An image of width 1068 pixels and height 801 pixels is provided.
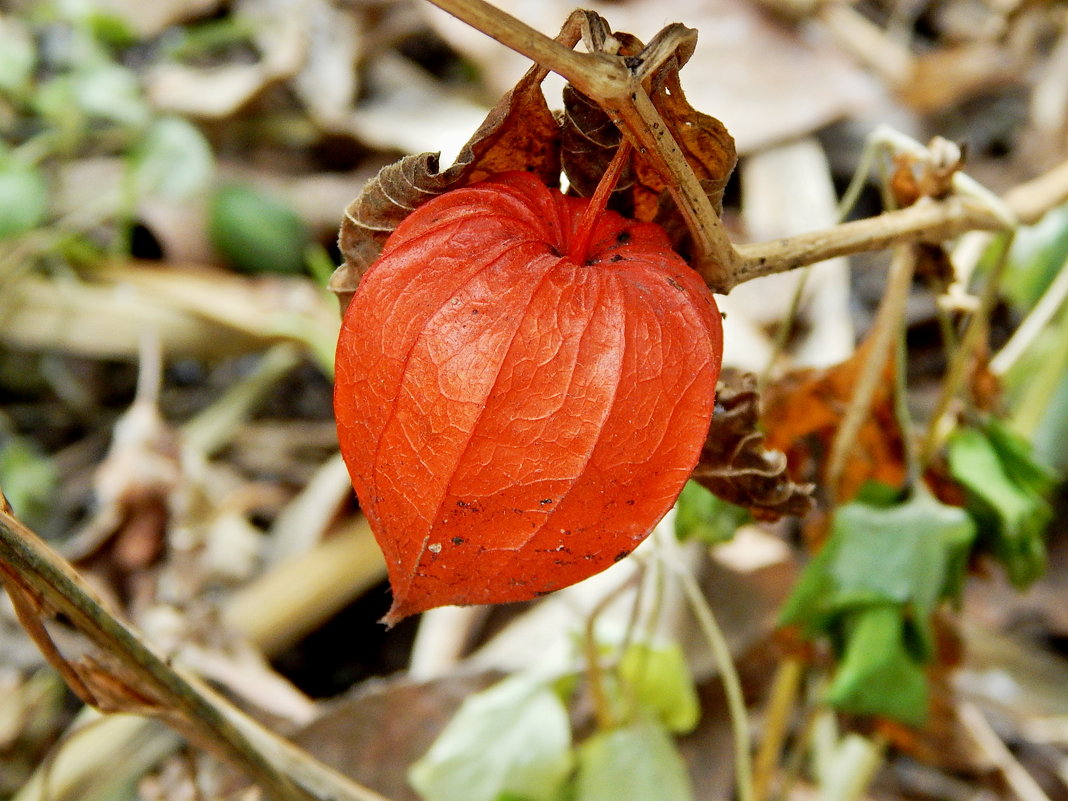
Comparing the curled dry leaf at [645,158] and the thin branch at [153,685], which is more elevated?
the curled dry leaf at [645,158]

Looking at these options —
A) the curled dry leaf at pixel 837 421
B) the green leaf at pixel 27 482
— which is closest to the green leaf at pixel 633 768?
the curled dry leaf at pixel 837 421

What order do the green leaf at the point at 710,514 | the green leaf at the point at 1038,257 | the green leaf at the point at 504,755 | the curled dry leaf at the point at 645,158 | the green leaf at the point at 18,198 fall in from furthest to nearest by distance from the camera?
the green leaf at the point at 18,198, the green leaf at the point at 1038,257, the green leaf at the point at 504,755, the green leaf at the point at 710,514, the curled dry leaf at the point at 645,158

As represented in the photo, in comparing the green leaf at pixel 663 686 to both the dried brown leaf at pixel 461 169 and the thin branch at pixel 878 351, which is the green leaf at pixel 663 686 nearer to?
the thin branch at pixel 878 351

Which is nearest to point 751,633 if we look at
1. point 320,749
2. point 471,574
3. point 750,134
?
point 320,749

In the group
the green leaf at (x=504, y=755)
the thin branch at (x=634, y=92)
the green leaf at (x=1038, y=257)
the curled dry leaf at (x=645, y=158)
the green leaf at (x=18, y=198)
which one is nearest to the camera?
the thin branch at (x=634, y=92)

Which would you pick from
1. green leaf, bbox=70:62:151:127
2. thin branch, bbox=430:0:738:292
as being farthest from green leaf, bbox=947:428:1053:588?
green leaf, bbox=70:62:151:127

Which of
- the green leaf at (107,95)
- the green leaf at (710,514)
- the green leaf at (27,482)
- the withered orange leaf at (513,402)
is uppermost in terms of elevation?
the withered orange leaf at (513,402)
